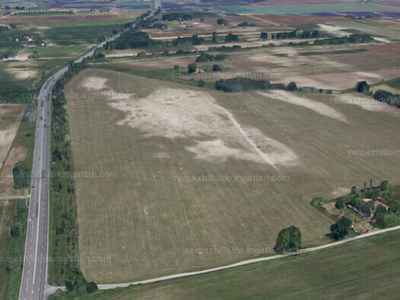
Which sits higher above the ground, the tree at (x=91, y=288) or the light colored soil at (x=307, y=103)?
the light colored soil at (x=307, y=103)

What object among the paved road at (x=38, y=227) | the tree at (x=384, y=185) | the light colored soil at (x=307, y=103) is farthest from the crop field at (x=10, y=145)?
the light colored soil at (x=307, y=103)


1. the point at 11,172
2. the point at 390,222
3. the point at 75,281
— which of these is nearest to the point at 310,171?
the point at 390,222

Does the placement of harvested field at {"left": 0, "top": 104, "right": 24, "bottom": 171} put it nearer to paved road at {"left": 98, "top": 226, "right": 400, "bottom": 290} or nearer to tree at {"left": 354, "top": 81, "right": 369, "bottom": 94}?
paved road at {"left": 98, "top": 226, "right": 400, "bottom": 290}

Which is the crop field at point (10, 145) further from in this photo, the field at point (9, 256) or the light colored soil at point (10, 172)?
the field at point (9, 256)

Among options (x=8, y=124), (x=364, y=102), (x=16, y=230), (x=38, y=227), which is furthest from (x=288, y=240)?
(x=8, y=124)

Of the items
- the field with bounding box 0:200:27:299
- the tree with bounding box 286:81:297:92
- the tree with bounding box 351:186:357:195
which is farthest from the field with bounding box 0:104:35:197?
the tree with bounding box 286:81:297:92
